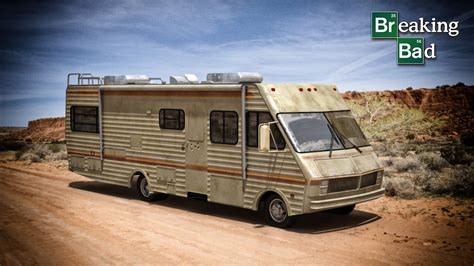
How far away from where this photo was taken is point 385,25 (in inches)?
858

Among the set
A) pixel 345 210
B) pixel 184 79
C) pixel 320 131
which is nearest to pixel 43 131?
pixel 184 79

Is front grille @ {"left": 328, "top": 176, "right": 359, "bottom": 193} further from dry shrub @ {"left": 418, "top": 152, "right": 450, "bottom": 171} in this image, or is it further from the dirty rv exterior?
dry shrub @ {"left": 418, "top": 152, "right": 450, "bottom": 171}

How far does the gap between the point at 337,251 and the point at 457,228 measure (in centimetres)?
324

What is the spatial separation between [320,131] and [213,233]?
308 centimetres

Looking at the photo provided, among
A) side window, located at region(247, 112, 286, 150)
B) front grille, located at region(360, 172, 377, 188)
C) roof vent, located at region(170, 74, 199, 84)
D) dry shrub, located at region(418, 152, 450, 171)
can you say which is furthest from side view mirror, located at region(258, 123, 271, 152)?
dry shrub, located at region(418, 152, 450, 171)

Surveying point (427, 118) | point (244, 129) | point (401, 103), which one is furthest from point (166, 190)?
point (401, 103)

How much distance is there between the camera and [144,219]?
45.6ft

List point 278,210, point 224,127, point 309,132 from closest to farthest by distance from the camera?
point 309,132, point 278,210, point 224,127

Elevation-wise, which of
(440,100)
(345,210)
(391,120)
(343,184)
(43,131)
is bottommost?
(345,210)

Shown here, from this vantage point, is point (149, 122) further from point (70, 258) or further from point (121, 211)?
point (70, 258)

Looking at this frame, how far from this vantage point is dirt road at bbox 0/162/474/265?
10766mm

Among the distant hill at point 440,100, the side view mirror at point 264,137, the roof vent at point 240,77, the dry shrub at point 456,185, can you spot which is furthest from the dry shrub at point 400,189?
the distant hill at point 440,100

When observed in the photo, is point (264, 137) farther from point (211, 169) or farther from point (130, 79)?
point (130, 79)

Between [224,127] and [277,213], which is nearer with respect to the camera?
[277,213]
